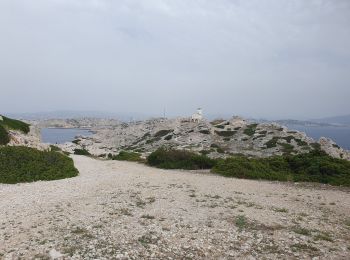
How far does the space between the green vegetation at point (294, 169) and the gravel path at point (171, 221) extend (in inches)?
115

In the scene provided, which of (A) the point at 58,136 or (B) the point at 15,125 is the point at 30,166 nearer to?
(B) the point at 15,125

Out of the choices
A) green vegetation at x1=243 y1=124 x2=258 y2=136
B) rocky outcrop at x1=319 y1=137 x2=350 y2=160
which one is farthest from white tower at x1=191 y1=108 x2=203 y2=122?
rocky outcrop at x1=319 y1=137 x2=350 y2=160

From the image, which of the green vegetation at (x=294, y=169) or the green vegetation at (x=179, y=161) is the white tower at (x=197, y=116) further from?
the green vegetation at (x=294, y=169)

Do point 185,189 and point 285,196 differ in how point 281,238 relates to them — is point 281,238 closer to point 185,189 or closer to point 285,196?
point 285,196

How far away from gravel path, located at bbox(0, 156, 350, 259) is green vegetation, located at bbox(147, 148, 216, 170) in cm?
846

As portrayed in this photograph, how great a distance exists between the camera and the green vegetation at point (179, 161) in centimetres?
3088

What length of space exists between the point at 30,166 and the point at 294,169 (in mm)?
18848

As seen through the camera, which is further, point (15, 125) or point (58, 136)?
point (58, 136)

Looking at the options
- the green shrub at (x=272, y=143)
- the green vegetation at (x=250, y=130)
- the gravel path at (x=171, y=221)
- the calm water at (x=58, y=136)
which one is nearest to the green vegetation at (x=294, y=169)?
the gravel path at (x=171, y=221)

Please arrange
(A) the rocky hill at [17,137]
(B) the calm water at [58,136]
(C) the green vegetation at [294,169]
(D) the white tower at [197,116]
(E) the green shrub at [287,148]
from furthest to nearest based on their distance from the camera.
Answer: (B) the calm water at [58,136]
(D) the white tower at [197,116]
(E) the green shrub at [287,148]
(A) the rocky hill at [17,137]
(C) the green vegetation at [294,169]

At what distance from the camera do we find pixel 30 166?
81.7 ft

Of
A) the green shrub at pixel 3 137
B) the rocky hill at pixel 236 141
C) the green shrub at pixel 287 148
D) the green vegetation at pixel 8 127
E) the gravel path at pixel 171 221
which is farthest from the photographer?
the rocky hill at pixel 236 141

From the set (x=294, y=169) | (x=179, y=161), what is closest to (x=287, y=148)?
(x=294, y=169)

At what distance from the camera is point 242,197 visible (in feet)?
61.4
